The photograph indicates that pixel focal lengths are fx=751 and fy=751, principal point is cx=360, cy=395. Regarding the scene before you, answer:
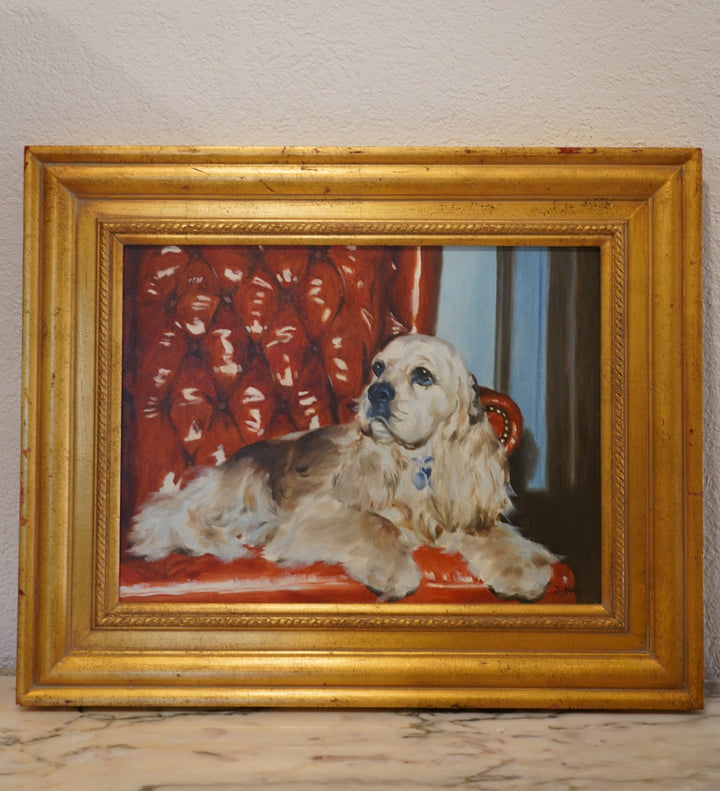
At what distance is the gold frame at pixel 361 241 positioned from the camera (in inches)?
34.1

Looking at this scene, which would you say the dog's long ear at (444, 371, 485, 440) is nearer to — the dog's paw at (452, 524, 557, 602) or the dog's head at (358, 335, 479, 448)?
the dog's head at (358, 335, 479, 448)

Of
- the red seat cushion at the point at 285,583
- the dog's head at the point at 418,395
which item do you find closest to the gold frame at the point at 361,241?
the red seat cushion at the point at 285,583

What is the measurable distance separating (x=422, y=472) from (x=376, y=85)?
48cm

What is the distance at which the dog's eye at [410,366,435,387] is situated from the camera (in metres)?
0.90

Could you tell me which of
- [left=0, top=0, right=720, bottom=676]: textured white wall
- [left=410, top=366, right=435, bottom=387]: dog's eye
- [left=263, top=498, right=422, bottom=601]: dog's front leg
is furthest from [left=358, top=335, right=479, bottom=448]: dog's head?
[left=0, top=0, right=720, bottom=676]: textured white wall

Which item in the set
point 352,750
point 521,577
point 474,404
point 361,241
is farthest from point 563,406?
point 352,750

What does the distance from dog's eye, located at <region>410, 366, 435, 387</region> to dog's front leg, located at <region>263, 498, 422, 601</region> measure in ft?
0.55

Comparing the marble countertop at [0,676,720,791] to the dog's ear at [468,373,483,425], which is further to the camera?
the dog's ear at [468,373,483,425]

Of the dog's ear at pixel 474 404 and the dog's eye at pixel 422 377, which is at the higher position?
the dog's eye at pixel 422 377

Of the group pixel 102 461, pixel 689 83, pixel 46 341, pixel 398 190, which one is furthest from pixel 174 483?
pixel 689 83

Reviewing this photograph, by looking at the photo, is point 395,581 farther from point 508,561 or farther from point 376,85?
point 376,85

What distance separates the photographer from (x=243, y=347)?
2.97ft

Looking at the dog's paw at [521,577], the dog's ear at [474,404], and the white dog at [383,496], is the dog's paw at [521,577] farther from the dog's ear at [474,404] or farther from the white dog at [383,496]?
the dog's ear at [474,404]

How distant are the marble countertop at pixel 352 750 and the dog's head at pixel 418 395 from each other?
324mm
